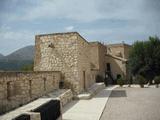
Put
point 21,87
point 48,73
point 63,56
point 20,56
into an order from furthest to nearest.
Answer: point 20,56 → point 63,56 → point 48,73 → point 21,87

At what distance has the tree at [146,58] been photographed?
31.5m

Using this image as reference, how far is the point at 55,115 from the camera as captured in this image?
9.19 metres

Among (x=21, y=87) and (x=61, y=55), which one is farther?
(x=61, y=55)

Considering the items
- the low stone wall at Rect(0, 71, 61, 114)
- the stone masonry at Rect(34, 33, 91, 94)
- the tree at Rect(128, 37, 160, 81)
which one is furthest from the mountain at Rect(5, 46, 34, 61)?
the low stone wall at Rect(0, 71, 61, 114)

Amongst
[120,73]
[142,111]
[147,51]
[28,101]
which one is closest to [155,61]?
[147,51]

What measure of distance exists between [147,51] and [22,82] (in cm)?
2397

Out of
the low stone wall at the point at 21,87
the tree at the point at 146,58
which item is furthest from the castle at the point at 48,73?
the tree at the point at 146,58

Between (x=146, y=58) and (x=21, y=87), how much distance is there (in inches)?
932

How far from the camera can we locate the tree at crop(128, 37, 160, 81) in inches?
1241

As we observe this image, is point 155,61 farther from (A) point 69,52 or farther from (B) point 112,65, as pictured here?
(A) point 69,52

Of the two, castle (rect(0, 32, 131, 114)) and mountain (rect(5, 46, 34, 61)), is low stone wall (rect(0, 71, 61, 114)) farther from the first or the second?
mountain (rect(5, 46, 34, 61))

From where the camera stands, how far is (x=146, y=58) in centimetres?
3173

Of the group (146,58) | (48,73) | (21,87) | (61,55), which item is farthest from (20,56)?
(21,87)

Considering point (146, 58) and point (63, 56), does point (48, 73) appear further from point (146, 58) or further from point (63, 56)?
point (146, 58)
